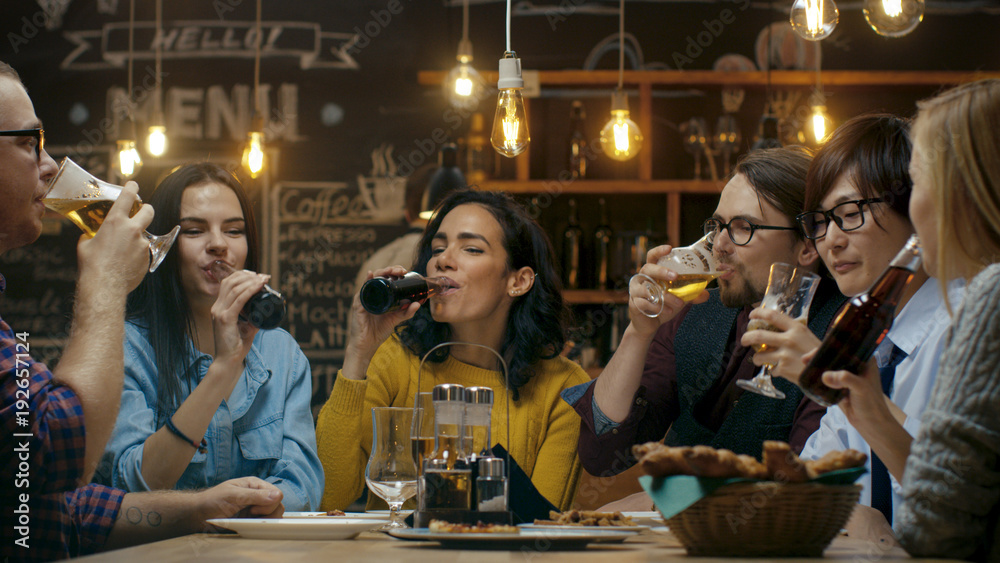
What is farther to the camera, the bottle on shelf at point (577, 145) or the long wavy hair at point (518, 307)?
the bottle on shelf at point (577, 145)

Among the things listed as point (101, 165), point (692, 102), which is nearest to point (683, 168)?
point (692, 102)

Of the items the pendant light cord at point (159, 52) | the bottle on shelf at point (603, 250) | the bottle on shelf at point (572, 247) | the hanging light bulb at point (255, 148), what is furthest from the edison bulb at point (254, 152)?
the bottle on shelf at point (603, 250)

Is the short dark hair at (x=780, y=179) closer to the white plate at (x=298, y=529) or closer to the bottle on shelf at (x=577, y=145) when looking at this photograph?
the white plate at (x=298, y=529)

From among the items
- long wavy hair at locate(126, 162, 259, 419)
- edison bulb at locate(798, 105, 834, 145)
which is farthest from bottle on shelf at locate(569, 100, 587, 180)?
long wavy hair at locate(126, 162, 259, 419)

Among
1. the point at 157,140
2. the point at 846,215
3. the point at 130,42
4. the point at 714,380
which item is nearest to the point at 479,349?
the point at 714,380

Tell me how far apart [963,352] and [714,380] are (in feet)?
3.29

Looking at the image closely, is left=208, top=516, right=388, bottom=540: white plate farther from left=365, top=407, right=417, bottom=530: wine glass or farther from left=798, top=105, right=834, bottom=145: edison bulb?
left=798, top=105, right=834, bottom=145: edison bulb

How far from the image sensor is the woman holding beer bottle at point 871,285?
125 cm

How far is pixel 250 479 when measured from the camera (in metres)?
1.53

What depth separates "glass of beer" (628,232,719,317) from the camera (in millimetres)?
1729

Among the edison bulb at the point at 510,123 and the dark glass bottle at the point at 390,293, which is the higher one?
the edison bulb at the point at 510,123

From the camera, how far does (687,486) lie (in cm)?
101

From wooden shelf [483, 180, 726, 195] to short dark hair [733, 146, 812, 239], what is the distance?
1.88 m

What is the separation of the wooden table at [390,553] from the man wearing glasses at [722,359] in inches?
25.5
